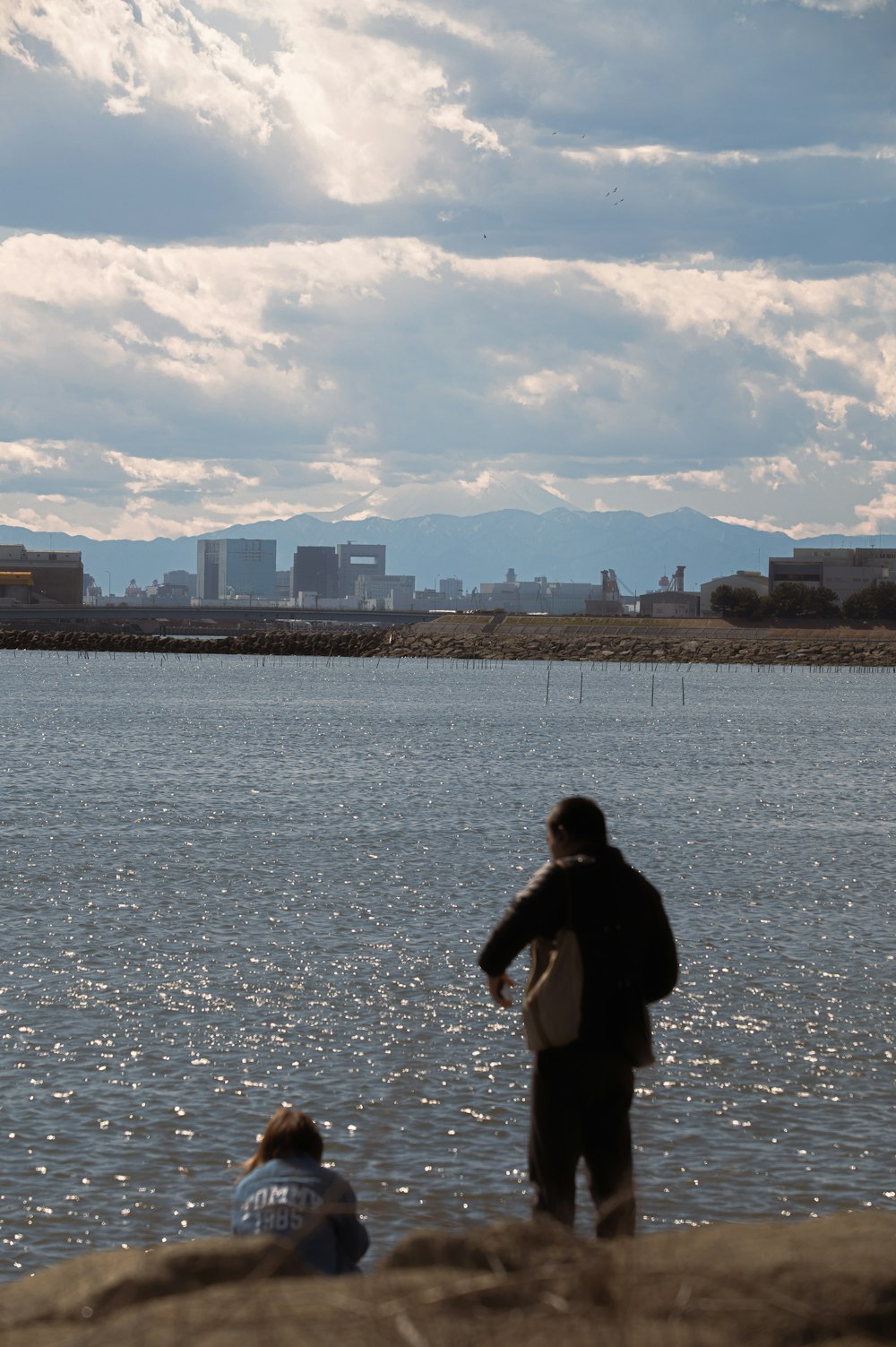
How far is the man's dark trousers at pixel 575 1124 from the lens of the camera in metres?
7.30

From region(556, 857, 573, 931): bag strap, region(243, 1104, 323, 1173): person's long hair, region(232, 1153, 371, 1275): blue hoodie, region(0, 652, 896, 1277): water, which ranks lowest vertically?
region(0, 652, 896, 1277): water

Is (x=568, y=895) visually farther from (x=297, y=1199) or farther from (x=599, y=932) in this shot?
(x=297, y=1199)

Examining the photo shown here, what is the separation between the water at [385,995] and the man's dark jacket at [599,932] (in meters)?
3.55

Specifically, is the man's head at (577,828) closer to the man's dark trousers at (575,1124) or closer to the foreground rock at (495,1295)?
the man's dark trousers at (575,1124)

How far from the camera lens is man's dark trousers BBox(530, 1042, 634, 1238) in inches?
287

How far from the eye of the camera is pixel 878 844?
109ft

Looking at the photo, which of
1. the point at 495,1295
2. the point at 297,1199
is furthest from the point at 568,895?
the point at 495,1295

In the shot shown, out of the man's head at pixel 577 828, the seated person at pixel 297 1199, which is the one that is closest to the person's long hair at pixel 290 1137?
the seated person at pixel 297 1199

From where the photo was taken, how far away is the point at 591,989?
7.30m

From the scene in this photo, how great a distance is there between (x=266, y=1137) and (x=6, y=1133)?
20.2 feet

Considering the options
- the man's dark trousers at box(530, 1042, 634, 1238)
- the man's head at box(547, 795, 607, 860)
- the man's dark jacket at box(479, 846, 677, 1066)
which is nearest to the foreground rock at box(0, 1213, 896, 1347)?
the man's dark trousers at box(530, 1042, 634, 1238)

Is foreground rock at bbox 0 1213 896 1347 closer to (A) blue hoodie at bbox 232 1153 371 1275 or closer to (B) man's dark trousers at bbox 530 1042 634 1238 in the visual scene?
(A) blue hoodie at bbox 232 1153 371 1275

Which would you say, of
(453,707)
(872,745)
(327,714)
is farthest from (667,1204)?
(453,707)

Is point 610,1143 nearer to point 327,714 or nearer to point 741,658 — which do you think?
point 327,714
